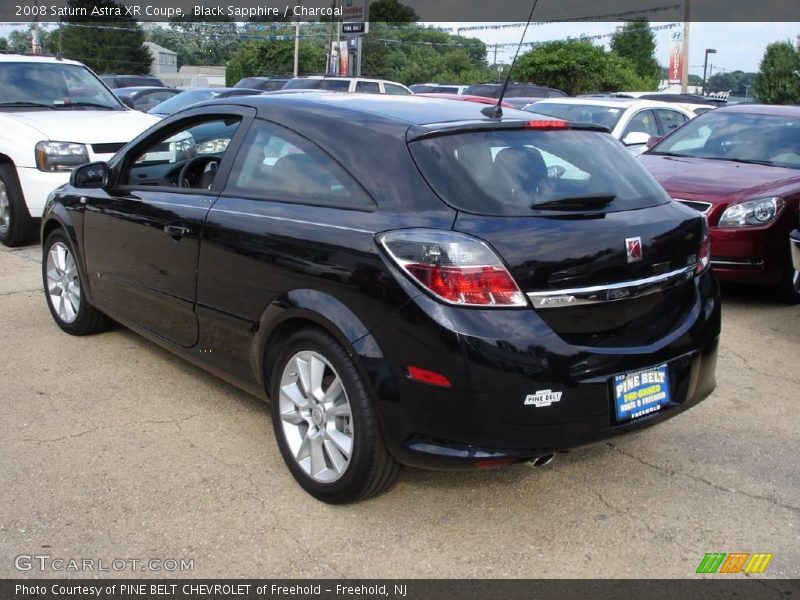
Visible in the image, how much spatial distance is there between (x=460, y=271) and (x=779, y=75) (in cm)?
4988

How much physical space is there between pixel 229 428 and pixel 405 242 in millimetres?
1639

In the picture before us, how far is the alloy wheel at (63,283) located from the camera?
548 centimetres

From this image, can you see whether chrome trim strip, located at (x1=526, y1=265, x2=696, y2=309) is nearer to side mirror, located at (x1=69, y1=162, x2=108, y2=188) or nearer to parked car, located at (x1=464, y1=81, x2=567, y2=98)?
side mirror, located at (x1=69, y1=162, x2=108, y2=188)

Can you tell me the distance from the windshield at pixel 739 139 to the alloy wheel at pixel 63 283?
5.53 meters

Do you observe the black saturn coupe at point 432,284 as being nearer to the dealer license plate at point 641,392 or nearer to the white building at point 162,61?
the dealer license plate at point 641,392

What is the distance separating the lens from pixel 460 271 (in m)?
3.02

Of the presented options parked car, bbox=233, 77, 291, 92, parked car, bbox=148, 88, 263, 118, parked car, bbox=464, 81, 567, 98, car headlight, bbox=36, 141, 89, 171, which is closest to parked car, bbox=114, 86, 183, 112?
parked car, bbox=233, 77, 291, 92

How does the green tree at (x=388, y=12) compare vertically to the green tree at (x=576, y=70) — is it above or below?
above

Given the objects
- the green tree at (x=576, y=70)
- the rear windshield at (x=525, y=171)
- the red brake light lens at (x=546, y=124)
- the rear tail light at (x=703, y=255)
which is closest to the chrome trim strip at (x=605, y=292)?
the rear tail light at (x=703, y=255)

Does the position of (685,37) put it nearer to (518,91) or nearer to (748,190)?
(518,91)

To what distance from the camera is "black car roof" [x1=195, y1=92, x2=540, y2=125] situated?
364 cm

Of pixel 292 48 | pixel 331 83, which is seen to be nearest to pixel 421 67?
pixel 292 48

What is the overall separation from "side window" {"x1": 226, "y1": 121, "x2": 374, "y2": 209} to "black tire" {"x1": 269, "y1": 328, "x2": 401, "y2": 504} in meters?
0.57

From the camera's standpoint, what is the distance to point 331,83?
65.1ft
